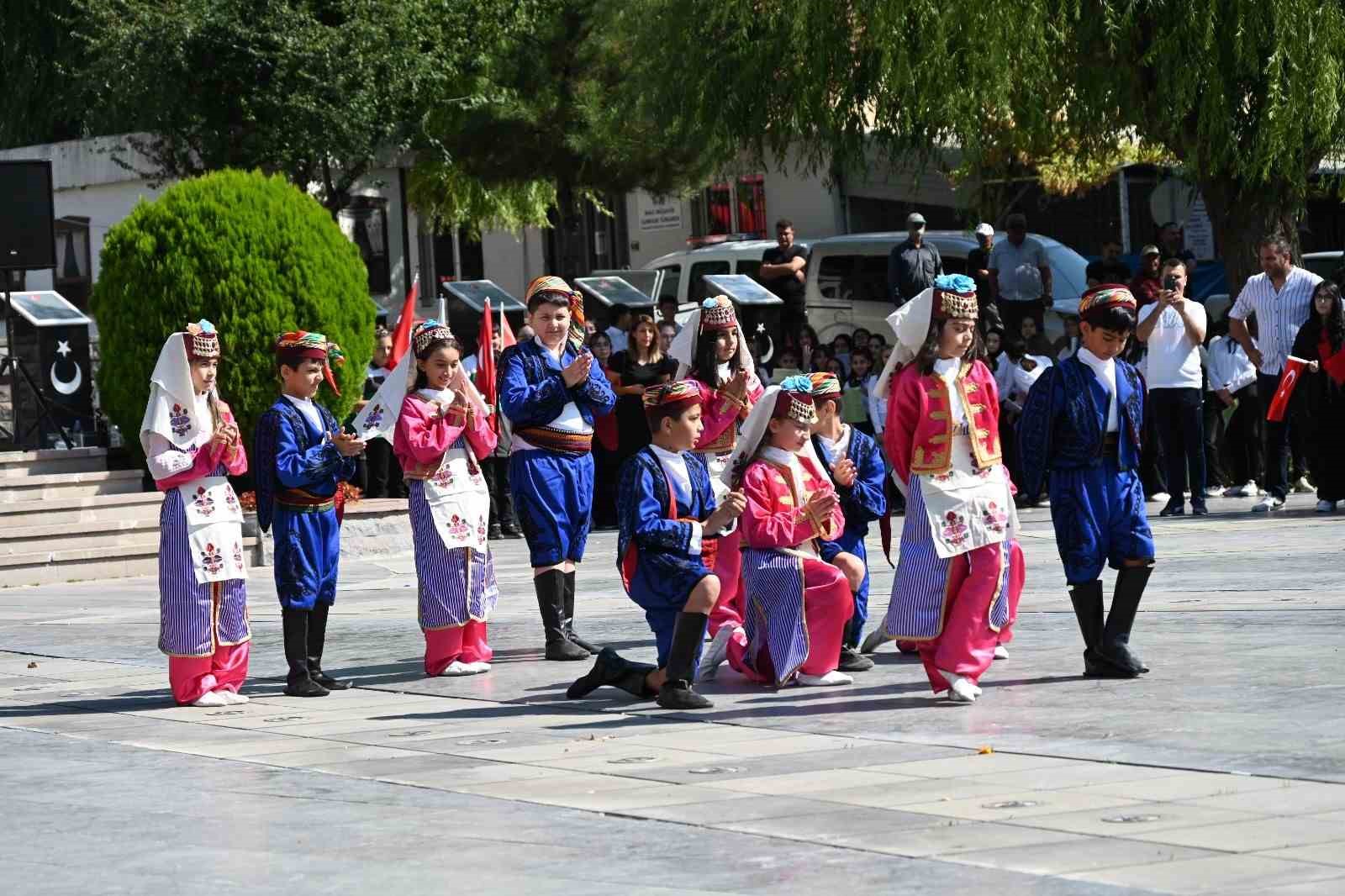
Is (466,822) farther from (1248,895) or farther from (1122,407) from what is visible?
(1122,407)

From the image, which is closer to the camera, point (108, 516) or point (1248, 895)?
point (1248, 895)

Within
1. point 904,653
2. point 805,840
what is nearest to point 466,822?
point 805,840

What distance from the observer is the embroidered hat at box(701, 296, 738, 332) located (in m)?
11.9

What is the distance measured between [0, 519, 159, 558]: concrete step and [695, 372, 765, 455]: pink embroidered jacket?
26.3 feet

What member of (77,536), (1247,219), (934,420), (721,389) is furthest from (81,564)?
(1247,219)

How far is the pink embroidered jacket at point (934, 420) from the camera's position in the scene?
965 cm

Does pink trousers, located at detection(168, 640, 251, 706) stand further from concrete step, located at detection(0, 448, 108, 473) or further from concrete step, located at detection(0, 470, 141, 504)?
concrete step, located at detection(0, 448, 108, 473)

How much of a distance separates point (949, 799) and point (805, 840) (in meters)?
0.74

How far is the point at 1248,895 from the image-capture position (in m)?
5.80

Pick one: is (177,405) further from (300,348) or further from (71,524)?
(71,524)

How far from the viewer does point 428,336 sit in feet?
37.0

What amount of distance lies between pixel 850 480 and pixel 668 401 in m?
1.25

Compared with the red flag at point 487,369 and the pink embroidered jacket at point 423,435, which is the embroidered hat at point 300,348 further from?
the red flag at point 487,369

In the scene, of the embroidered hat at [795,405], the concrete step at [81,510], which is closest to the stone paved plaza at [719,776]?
the embroidered hat at [795,405]
